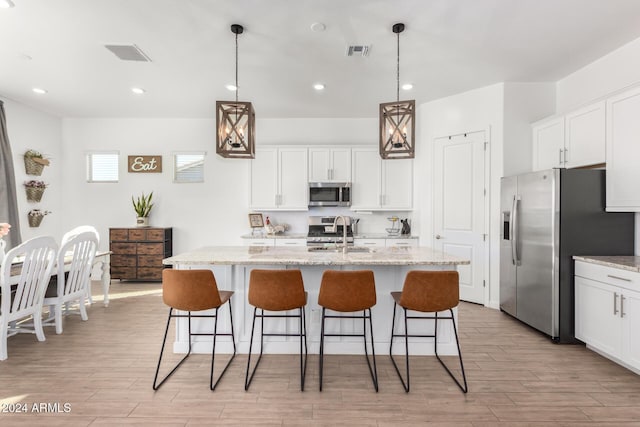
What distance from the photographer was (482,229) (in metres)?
4.25

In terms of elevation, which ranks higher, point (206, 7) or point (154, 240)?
point (206, 7)

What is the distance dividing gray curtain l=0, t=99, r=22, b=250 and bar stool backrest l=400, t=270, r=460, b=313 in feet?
18.0

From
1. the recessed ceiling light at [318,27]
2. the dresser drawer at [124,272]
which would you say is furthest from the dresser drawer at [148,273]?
the recessed ceiling light at [318,27]

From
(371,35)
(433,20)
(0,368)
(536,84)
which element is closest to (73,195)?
(0,368)

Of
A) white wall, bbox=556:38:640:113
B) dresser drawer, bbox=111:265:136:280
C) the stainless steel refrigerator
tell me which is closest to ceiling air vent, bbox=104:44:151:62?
dresser drawer, bbox=111:265:136:280

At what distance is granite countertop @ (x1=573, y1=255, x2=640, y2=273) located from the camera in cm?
249

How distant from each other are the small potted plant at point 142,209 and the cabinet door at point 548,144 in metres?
5.90

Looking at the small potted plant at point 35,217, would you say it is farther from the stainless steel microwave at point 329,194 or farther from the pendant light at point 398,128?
the pendant light at point 398,128

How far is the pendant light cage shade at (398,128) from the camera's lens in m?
2.65

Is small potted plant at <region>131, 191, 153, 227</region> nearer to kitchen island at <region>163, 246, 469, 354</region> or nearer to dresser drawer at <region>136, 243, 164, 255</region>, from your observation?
dresser drawer at <region>136, 243, 164, 255</region>

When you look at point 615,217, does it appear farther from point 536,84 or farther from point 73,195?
point 73,195

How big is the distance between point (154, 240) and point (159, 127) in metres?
2.02

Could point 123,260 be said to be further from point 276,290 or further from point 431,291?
point 431,291

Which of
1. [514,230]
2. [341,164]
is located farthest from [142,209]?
[514,230]
